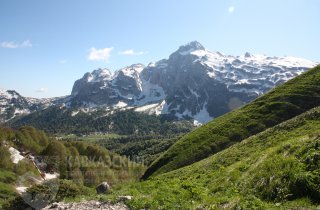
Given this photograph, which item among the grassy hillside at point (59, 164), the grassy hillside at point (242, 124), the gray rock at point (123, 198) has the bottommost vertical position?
the grassy hillside at point (59, 164)

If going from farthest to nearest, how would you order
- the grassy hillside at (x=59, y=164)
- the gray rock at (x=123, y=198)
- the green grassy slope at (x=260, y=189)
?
the grassy hillside at (x=59, y=164) < the gray rock at (x=123, y=198) < the green grassy slope at (x=260, y=189)

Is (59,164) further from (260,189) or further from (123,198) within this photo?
(260,189)

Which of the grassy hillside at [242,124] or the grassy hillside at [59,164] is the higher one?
the grassy hillside at [242,124]

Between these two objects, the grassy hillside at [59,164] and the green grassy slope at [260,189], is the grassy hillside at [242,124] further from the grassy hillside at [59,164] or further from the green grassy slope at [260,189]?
the grassy hillside at [59,164]

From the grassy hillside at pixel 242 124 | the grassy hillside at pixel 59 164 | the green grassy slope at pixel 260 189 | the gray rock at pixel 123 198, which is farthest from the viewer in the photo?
the grassy hillside at pixel 59 164

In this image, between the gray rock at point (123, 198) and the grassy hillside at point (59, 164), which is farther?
the grassy hillside at point (59, 164)

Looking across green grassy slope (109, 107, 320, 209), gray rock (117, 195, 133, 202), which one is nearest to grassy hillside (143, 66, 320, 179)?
green grassy slope (109, 107, 320, 209)

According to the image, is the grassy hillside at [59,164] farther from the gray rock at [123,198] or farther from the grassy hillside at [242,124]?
the gray rock at [123,198]

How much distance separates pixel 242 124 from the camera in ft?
244

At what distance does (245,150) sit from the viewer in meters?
46.1

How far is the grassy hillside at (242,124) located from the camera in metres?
69.6

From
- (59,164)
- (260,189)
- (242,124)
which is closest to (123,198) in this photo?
(260,189)

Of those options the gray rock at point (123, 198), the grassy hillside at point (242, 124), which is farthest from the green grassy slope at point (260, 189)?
the grassy hillside at point (242, 124)

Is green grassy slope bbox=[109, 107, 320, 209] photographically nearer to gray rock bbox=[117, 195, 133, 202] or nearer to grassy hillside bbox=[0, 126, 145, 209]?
gray rock bbox=[117, 195, 133, 202]
